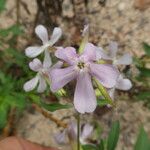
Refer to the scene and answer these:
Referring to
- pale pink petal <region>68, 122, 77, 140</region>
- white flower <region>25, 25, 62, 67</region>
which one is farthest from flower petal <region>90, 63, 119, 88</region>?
pale pink petal <region>68, 122, 77, 140</region>

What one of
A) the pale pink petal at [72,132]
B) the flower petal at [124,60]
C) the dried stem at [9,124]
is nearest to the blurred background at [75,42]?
the dried stem at [9,124]

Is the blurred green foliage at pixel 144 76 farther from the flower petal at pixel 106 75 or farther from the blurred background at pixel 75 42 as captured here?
the flower petal at pixel 106 75

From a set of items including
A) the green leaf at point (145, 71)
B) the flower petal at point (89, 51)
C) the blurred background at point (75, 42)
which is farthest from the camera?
the blurred background at point (75, 42)

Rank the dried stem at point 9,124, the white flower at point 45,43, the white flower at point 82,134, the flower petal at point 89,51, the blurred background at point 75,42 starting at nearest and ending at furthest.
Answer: the flower petal at point 89,51 < the white flower at point 45,43 < the white flower at point 82,134 < the blurred background at point 75,42 < the dried stem at point 9,124

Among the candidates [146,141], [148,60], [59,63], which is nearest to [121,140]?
[148,60]

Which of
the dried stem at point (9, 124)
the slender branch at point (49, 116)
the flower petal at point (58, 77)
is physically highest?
the flower petal at point (58, 77)

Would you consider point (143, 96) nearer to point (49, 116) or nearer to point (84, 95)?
point (49, 116)

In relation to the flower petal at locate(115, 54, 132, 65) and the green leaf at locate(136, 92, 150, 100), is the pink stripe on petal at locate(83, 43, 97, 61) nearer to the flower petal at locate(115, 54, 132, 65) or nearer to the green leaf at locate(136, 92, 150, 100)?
the flower petal at locate(115, 54, 132, 65)
